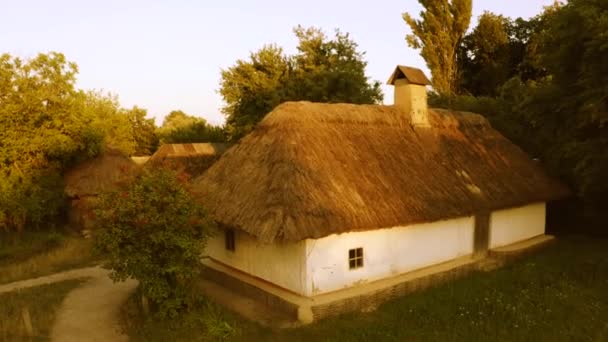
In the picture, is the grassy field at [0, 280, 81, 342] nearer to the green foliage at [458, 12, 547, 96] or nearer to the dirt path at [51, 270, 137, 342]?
the dirt path at [51, 270, 137, 342]

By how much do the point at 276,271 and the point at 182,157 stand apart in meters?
11.6

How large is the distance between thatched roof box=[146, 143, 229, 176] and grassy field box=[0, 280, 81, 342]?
304 inches

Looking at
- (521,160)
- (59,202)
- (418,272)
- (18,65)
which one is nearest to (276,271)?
(418,272)

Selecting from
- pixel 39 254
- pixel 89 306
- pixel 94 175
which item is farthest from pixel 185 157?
pixel 89 306

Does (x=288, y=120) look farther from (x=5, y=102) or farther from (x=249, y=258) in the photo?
(x=5, y=102)

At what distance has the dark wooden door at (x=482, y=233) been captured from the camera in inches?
537

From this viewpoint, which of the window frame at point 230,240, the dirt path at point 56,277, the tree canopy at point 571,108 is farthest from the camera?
the dirt path at point 56,277

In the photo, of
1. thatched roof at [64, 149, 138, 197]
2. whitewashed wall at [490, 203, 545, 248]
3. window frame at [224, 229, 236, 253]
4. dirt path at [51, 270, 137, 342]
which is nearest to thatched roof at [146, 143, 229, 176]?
thatched roof at [64, 149, 138, 197]

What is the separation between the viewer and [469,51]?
95.6 feet

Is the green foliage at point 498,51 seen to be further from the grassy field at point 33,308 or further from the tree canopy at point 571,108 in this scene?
the grassy field at point 33,308

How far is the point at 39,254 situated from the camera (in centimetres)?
1853

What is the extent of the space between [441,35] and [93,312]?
25.1 meters

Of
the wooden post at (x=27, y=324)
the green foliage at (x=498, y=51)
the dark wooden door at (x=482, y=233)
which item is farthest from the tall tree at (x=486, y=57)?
the wooden post at (x=27, y=324)

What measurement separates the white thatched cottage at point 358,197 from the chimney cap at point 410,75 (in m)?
0.05
